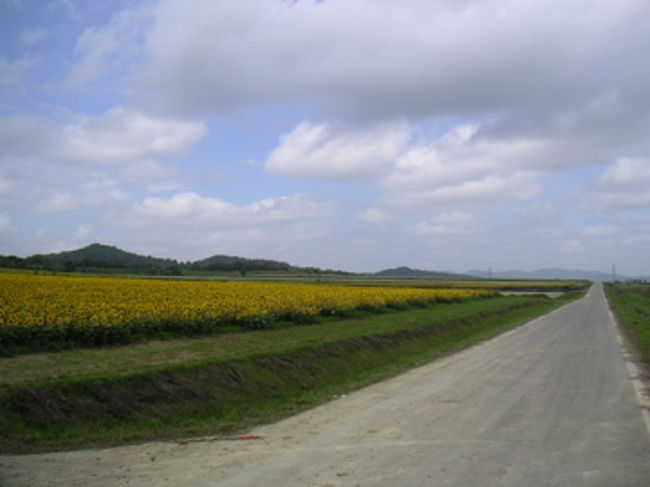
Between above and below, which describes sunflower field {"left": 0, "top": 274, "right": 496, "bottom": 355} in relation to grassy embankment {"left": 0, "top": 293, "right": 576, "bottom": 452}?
above

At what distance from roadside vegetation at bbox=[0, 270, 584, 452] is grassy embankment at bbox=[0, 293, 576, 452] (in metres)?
0.02

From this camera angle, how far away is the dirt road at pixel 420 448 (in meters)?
6.68

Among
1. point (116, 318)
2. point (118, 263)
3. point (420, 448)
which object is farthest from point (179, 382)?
A: point (118, 263)

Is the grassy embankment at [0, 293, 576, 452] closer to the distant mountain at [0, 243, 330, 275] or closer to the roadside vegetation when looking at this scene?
the roadside vegetation

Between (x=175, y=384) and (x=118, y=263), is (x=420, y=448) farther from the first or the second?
(x=118, y=263)

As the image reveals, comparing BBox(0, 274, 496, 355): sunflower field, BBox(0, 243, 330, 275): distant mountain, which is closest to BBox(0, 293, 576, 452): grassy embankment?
BBox(0, 274, 496, 355): sunflower field

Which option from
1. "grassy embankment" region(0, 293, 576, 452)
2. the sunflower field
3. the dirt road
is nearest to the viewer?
the dirt road

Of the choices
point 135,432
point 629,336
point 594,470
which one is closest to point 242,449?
point 135,432

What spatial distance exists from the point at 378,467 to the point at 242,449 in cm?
218

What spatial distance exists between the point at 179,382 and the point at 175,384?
11 centimetres

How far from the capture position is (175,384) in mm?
11562

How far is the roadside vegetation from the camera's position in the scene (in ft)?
30.2

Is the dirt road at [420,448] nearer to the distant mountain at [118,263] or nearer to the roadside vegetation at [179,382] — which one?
the roadside vegetation at [179,382]

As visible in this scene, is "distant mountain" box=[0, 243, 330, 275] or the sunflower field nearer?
the sunflower field
